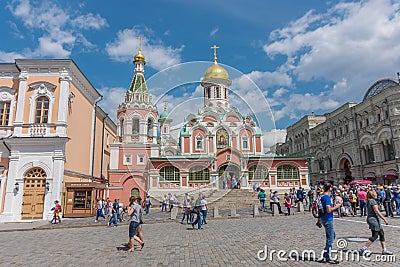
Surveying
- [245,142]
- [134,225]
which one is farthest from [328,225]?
[245,142]

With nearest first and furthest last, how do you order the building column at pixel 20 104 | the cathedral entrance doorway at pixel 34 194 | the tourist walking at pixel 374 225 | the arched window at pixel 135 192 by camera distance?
the tourist walking at pixel 374 225, the cathedral entrance doorway at pixel 34 194, the building column at pixel 20 104, the arched window at pixel 135 192

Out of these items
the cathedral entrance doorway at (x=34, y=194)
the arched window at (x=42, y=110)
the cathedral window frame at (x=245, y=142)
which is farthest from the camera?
the cathedral window frame at (x=245, y=142)

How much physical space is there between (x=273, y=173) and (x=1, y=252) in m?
29.9

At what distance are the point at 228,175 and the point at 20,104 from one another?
2356 cm

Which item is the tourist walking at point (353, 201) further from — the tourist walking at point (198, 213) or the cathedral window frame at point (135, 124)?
the cathedral window frame at point (135, 124)

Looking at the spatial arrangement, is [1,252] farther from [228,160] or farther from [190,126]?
[190,126]

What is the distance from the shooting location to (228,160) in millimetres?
35312

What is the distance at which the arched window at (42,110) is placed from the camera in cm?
2156

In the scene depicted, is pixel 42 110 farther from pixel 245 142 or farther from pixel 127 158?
pixel 245 142

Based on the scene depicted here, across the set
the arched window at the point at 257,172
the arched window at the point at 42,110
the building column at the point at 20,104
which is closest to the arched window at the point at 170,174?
the arched window at the point at 257,172

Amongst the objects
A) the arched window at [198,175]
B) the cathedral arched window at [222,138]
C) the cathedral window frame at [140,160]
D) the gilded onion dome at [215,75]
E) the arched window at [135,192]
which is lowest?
the arched window at [135,192]

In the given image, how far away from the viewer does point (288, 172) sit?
3550cm

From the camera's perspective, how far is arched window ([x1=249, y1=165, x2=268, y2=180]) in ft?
118

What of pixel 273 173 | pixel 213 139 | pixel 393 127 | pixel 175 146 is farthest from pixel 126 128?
pixel 393 127
